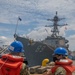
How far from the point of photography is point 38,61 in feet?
111

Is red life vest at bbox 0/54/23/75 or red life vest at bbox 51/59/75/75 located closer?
red life vest at bbox 0/54/23/75

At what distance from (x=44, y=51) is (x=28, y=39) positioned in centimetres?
298

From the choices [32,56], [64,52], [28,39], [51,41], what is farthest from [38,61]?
[64,52]

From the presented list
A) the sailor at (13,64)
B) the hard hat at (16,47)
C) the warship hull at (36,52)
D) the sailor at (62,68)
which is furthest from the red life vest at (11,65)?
the warship hull at (36,52)

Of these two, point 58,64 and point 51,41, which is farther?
point 51,41

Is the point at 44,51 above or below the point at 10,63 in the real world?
below

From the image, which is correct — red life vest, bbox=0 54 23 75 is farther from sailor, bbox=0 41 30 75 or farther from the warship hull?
the warship hull

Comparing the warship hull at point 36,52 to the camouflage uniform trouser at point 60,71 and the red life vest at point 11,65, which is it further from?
the red life vest at point 11,65

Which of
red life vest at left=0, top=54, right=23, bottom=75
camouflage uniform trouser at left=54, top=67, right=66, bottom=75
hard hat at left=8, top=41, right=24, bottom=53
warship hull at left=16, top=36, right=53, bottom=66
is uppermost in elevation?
hard hat at left=8, top=41, right=24, bottom=53

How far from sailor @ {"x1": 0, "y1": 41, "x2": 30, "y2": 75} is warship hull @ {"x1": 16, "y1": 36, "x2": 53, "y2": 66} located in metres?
30.1

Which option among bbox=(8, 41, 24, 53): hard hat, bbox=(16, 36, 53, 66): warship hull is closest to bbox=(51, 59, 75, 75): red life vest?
bbox=(8, 41, 24, 53): hard hat

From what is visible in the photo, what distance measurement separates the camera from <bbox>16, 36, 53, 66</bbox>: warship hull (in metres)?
34.1

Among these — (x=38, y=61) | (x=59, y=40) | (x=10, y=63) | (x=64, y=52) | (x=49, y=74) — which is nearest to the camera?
(x=10, y=63)

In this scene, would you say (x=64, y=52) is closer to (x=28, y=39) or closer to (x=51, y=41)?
(x=28, y=39)
